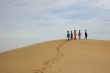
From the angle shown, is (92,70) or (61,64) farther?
(61,64)

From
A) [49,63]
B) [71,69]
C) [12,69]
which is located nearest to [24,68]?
[12,69]

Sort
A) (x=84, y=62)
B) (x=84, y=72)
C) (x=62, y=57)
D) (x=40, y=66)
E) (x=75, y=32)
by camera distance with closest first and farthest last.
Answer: (x=84, y=72), (x=40, y=66), (x=84, y=62), (x=62, y=57), (x=75, y=32)

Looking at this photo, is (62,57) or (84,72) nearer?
(84,72)

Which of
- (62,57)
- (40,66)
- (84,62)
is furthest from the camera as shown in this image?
(62,57)

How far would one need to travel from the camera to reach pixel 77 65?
13555mm

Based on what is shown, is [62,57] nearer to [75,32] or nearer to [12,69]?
[12,69]

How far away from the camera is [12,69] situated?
44.0ft

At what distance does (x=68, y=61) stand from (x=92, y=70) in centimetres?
230

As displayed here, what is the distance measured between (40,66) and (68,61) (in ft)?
7.23

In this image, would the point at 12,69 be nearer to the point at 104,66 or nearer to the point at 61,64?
the point at 61,64

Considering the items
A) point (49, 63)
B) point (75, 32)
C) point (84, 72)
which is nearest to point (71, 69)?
point (84, 72)

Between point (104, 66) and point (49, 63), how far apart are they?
3.57 meters

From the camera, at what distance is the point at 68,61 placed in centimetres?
1457

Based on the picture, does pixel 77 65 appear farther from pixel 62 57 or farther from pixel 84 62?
pixel 62 57
